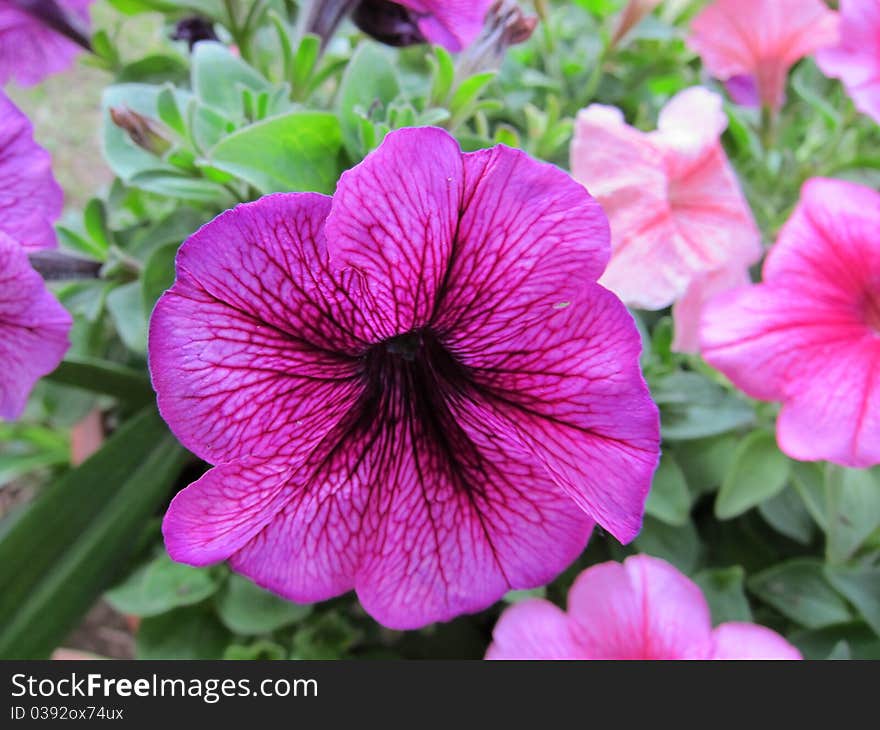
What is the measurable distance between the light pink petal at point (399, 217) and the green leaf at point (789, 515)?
1.48ft

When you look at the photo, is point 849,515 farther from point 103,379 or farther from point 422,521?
point 103,379

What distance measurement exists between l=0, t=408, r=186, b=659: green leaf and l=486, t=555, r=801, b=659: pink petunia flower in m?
0.38

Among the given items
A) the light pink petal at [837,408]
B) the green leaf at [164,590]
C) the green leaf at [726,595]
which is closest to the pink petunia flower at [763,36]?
the light pink petal at [837,408]

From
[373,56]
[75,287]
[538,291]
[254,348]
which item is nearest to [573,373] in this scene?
[538,291]

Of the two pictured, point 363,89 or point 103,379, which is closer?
point 363,89

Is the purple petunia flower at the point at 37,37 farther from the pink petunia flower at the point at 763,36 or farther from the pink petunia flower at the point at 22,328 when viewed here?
the pink petunia flower at the point at 763,36

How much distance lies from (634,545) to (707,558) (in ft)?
0.48

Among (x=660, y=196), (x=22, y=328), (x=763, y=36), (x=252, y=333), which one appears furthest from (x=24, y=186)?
(x=763, y=36)

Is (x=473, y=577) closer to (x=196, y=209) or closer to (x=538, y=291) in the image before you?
(x=538, y=291)

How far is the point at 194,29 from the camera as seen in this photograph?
2.32 feet

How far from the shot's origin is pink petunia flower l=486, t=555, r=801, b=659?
552 mm

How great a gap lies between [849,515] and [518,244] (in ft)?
1.32

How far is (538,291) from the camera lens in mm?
417

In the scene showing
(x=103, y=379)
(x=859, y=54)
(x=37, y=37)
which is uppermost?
(x=859, y=54)
